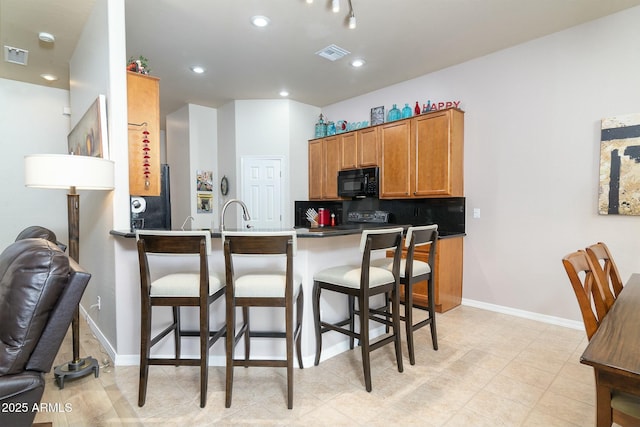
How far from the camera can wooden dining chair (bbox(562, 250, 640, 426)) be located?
109 centimetres

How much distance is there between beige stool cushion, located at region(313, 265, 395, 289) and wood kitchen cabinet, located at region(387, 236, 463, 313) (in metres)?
1.40

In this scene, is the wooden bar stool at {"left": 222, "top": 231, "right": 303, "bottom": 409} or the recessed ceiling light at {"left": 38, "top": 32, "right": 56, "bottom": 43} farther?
the recessed ceiling light at {"left": 38, "top": 32, "right": 56, "bottom": 43}

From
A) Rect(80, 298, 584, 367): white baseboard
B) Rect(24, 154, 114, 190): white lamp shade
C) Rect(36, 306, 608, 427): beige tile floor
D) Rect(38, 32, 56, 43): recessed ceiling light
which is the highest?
Rect(38, 32, 56, 43): recessed ceiling light

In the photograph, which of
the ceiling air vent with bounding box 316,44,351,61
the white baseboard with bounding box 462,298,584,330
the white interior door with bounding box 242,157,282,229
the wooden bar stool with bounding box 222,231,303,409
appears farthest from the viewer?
the white interior door with bounding box 242,157,282,229

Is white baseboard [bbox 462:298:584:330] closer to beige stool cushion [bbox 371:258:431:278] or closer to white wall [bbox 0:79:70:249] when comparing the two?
beige stool cushion [bbox 371:258:431:278]

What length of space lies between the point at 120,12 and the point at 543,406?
3953 millimetres

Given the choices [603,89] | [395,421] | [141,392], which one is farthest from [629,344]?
[603,89]

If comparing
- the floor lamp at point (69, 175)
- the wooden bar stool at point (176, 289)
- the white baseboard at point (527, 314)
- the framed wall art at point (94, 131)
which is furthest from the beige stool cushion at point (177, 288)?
the white baseboard at point (527, 314)

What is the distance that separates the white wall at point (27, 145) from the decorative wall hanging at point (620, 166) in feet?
20.7

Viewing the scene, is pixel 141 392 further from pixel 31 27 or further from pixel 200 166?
pixel 200 166

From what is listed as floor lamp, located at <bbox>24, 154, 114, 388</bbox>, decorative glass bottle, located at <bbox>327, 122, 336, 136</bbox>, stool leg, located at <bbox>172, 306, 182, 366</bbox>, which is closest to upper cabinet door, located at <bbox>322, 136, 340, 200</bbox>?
decorative glass bottle, located at <bbox>327, 122, 336, 136</bbox>

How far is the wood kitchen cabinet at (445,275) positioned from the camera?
142 inches

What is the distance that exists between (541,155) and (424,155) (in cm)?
118

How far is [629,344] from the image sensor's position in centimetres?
104
